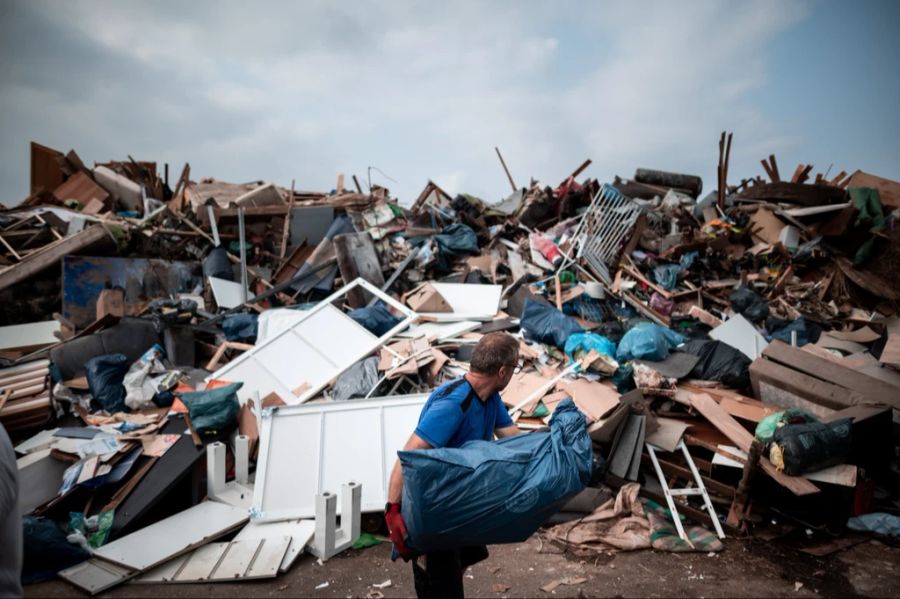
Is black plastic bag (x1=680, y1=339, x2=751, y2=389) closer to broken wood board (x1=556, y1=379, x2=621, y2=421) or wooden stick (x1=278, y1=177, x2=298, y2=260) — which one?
broken wood board (x1=556, y1=379, x2=621, y2=421)

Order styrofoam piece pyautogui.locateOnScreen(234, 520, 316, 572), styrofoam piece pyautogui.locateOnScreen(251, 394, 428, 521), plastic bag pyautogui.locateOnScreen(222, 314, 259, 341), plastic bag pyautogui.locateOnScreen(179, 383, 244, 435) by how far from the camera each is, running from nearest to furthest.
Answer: styrofoam piece pyautogui.locateOnScreen(234, 520, 316, 572) → styrofoam piece pyautogui.locateOnScreen(251, 394, 428, 521) → plastic bag pyautogui.locateOnScreen(179, 383, 244, 435) → plastic bag pyautogui.locateOnScreen(222, 314, 259, 341)

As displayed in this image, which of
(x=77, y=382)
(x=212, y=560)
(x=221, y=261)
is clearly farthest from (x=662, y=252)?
(x=77, y=382)

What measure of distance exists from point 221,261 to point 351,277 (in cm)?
232

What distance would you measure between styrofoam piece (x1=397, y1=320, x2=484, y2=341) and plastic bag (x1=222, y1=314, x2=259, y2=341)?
6.60 feet

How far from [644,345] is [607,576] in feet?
8.67

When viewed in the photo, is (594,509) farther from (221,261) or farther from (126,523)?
(221,261)

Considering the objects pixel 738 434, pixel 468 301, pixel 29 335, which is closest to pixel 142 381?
pixel 29 335

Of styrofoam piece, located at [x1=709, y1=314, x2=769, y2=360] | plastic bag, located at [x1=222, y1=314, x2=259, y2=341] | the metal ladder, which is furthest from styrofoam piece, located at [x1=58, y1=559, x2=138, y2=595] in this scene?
styrofoam piece, located at [x1=709, y1=314, x2=769, y2=360]

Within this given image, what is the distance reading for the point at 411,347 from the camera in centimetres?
562

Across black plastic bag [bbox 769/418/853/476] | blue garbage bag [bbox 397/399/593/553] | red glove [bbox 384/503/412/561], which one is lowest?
black plastic bag [bbox 769/418/853/476]

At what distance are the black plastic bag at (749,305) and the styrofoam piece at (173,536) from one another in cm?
704

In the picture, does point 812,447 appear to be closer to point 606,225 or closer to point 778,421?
point 778,421

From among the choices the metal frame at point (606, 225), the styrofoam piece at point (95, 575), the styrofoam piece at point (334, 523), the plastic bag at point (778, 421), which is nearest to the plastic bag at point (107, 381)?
the styrofoam piece at point (95, 575)

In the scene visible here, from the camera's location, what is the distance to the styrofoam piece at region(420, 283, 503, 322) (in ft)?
21.4
